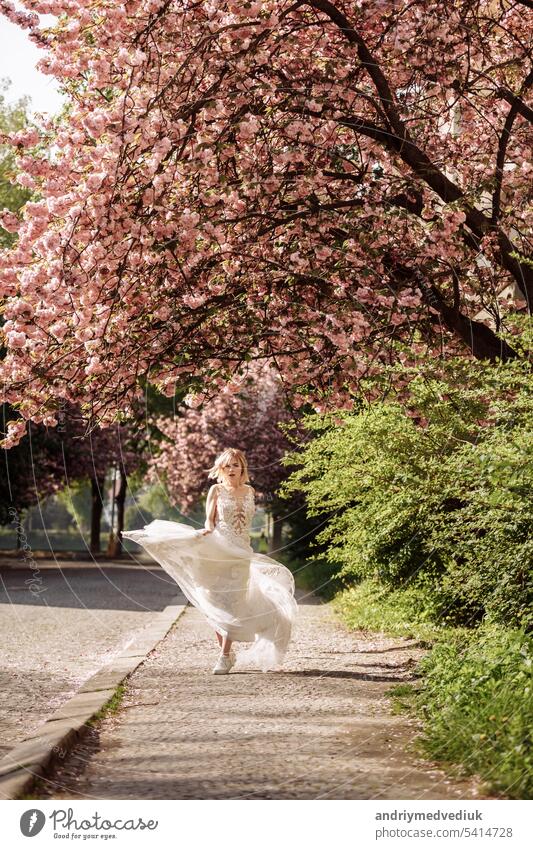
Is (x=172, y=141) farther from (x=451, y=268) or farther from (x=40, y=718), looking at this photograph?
(x=40, y=718)

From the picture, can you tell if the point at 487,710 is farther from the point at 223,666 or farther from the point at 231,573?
the point at 231,573

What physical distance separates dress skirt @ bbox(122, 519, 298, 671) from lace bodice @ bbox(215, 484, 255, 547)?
57 mm

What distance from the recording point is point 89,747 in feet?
22.5

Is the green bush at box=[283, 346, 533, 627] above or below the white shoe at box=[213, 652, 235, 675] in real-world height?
above

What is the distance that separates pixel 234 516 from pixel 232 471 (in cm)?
43

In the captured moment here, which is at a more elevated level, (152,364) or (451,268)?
(451,268)

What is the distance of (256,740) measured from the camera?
6812 millimetres

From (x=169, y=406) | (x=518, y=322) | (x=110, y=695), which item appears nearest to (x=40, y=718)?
(x=110, y=695)

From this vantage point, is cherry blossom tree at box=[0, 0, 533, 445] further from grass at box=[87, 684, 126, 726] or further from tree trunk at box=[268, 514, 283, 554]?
tree trunk at box=[268, 514, 283, 554]

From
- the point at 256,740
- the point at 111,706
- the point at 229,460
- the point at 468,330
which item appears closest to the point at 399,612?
the point at 229,460

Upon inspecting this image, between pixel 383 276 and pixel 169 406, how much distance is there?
96.6 feet

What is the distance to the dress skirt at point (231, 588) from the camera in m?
10.5

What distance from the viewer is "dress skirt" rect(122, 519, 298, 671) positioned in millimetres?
10531

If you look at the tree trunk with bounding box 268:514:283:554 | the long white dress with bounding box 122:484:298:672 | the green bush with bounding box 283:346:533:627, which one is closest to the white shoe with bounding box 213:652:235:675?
the long white dress with bounding box 122:484:298:672
